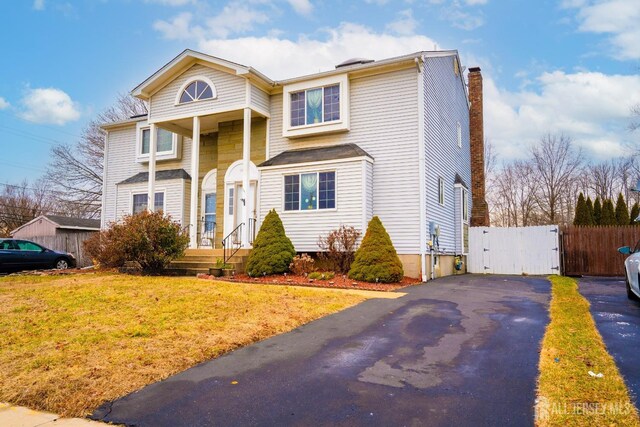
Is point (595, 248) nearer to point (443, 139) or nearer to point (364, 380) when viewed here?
point (443, 139)

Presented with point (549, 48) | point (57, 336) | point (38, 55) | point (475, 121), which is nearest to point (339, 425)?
point (57, 336)

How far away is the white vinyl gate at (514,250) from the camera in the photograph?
57.6ft

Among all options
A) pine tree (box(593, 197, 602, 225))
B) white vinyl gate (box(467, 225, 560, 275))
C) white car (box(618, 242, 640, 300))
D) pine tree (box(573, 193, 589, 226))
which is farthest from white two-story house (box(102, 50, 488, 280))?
pine tree (box(593, 197, 602, 225))

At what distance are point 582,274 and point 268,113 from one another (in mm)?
13598

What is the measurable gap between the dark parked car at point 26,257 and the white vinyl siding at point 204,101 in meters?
7.07

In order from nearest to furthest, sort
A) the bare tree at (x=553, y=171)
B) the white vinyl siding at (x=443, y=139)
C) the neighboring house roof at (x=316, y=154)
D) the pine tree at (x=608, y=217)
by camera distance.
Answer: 1. the neighboring house roof at (x=316, y=154)
2. the white vinyl siding at (x=443, y=139)
3. the pine tree at (x=608, y=217)
4. the bare tree at (x=553, y=171)

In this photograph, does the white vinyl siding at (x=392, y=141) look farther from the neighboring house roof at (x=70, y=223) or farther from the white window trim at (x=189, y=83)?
the neighboring house roof at (x=70, y=223)

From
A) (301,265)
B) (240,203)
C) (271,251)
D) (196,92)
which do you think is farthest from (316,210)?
(196,92)

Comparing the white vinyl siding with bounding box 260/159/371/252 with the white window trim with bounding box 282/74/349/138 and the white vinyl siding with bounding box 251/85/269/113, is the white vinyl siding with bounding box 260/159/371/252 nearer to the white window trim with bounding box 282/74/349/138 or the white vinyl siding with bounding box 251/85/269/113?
the white window trim with bounding box 282/74/349/138

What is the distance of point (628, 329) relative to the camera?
650cm

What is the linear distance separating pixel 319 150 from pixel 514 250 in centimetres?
916

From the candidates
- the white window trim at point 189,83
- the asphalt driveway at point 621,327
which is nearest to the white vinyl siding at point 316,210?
the white window trim at point 189,83

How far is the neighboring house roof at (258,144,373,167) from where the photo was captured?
47.3ft

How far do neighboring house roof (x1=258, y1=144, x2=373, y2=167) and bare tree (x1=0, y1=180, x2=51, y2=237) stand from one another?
37.1m
